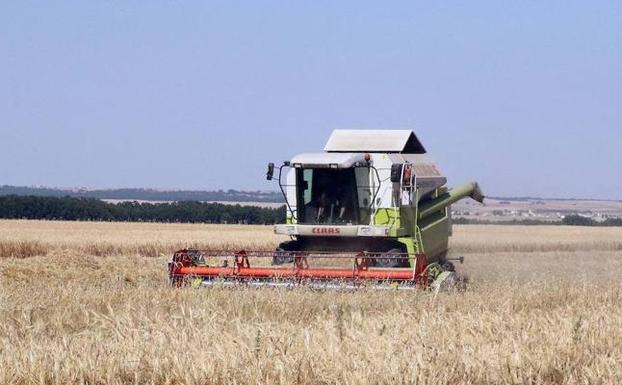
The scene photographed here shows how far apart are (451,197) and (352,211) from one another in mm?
2529

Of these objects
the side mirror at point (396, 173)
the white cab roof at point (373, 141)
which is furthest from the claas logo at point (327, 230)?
the white cab roof at point (373, 141)

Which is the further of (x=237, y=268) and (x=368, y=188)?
(x=368, y=188)

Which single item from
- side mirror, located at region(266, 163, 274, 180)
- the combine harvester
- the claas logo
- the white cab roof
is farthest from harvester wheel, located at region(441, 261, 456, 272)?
side mirror, located at region(266, 163, 274, 180)

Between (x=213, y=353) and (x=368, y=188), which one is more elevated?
(x=368, y=188)

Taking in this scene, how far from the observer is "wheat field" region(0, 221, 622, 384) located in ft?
20.0

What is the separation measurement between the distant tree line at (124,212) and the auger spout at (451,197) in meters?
31.1

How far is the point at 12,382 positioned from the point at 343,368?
181 cm

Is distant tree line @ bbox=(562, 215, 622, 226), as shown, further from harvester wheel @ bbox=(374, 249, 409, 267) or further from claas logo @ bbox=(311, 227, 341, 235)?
harvester wheel @ bbox=(374, 249, 409, 267)

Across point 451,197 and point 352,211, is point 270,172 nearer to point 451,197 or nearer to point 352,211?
point 352,211

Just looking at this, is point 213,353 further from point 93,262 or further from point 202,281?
point 93,262

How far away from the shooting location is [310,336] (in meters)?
7.27

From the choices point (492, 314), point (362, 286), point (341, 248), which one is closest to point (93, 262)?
point (341, 248)

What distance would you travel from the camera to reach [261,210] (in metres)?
49.5

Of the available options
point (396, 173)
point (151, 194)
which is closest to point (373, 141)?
point (396, 173)
